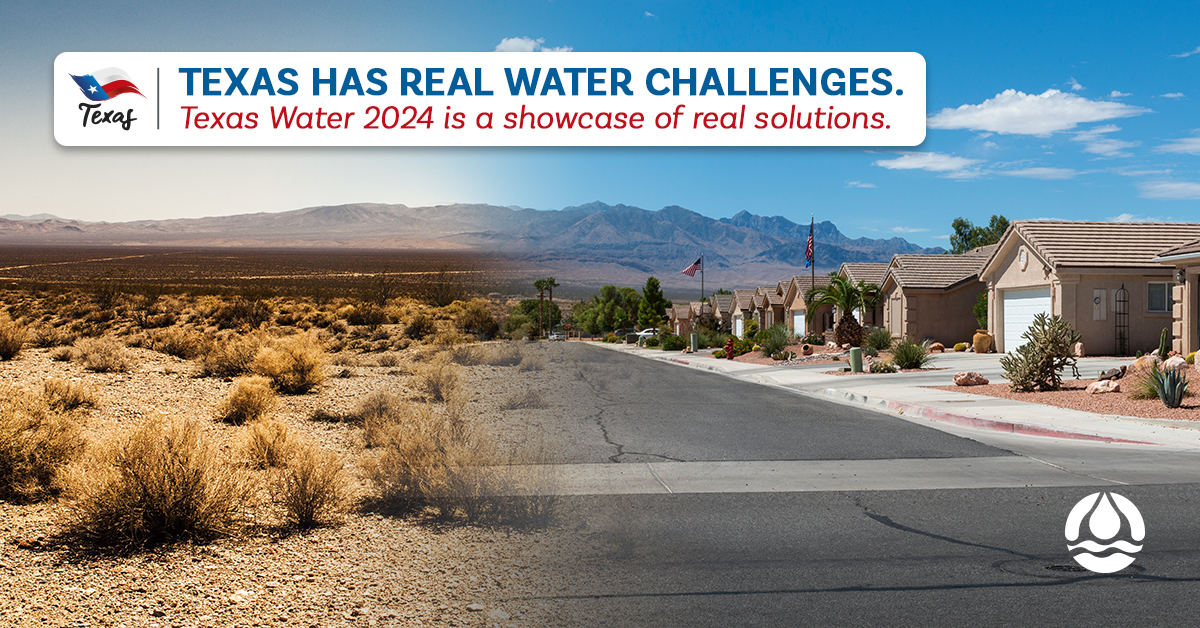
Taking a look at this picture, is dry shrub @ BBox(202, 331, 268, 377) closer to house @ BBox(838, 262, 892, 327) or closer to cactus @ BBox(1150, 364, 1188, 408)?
cactus @ BBox(1150, 364, 1188, 408)

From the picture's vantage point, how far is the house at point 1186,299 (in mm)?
22031

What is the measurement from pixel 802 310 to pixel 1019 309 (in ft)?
92.6

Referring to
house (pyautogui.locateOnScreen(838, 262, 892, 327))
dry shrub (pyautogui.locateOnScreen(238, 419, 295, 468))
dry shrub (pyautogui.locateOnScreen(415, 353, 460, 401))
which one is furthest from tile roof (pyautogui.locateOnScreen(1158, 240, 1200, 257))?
house (pyautogui.locateOnScreen(838, 262, 892, 327))

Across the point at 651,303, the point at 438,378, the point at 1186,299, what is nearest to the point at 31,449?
the point at 438,378

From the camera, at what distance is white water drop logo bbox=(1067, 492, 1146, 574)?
607 cm

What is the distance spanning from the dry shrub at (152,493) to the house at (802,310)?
1985 inches

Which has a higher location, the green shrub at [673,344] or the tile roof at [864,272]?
the tile roof at [864,272]

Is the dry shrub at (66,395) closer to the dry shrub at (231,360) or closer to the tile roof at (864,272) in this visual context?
the dry shrub at (231,360)

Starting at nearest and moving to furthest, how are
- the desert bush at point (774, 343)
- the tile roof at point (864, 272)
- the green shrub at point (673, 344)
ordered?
the desert bush at point (774, 343) → the tile roof at point (864, 272) → the green shrub at point (673, 344)

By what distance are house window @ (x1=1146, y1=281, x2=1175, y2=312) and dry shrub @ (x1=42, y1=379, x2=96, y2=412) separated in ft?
99.5

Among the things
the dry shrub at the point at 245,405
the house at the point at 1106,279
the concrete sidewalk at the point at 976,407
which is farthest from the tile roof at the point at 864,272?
the dry shrub at the point at 245,405

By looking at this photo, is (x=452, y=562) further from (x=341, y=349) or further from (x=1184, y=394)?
(x=341, y=349)

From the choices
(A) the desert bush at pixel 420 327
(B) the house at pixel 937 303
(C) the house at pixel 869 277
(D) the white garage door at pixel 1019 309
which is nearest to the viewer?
(A) the desert bush at pixel 420 327

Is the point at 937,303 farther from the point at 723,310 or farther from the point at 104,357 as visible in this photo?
the point at 723,310
